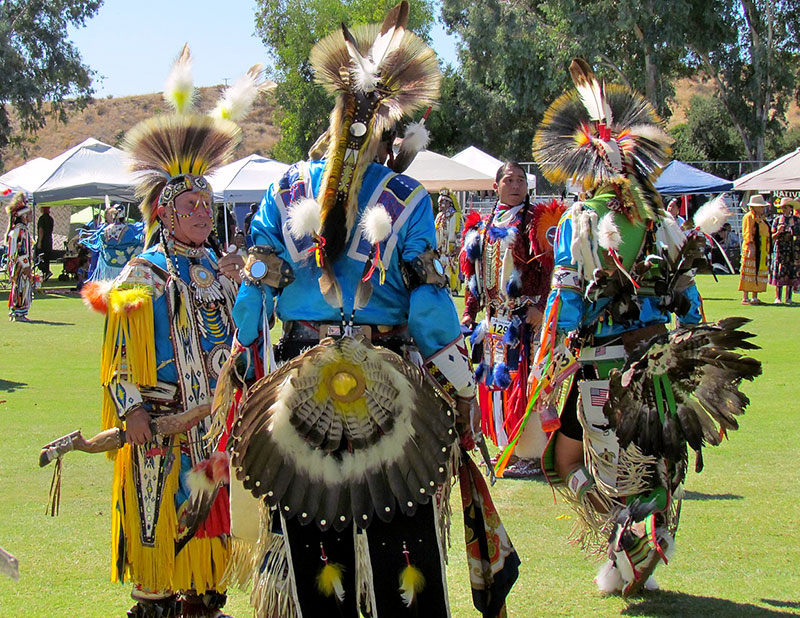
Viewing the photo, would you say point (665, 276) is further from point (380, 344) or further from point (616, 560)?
point (380, 344)

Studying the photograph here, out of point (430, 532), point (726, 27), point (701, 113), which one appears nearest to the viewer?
point (430, 532)

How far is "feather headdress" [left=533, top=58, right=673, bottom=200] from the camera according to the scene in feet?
14.5

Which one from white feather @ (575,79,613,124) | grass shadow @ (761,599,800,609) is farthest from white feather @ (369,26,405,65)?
grass shadow @ (761,599,800,609)

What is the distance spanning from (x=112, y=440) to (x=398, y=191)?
4.56 feet

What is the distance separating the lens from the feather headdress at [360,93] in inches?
124

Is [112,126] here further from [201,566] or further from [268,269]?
[268,269]

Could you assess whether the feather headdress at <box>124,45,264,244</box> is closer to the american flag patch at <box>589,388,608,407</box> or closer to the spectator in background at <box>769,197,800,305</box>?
the american flag patch at <box>589,388,608,407</box>

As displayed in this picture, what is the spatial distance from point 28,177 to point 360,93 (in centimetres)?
2029

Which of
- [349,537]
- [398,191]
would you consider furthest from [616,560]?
[398,191]

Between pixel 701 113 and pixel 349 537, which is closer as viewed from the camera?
pixel 349 537

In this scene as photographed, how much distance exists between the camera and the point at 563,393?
14.7 feet

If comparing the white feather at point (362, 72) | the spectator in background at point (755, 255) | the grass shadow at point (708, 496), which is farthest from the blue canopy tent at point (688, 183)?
the white feather at point (362, 72)

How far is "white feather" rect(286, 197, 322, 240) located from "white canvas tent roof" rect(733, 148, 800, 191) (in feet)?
67.8

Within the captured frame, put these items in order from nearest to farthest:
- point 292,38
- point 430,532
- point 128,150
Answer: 1. point 430,532
2. point 128,150
3. point 292,38
